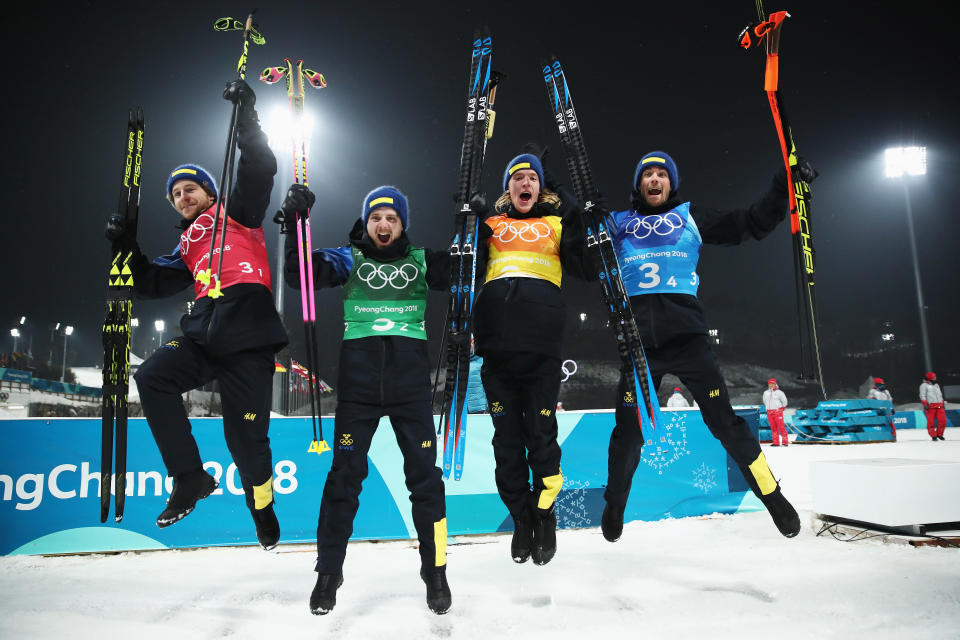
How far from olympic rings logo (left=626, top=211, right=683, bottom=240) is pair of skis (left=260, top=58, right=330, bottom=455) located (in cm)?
216

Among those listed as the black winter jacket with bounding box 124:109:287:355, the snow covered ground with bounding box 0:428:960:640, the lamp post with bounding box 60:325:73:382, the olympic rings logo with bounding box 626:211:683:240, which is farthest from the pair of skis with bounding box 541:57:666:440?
the lamp post with bounding box 60:325:73:382

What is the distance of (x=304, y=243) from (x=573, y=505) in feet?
13.7

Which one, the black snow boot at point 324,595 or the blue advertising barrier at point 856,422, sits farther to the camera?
the blue advertising barrier at point 856,422

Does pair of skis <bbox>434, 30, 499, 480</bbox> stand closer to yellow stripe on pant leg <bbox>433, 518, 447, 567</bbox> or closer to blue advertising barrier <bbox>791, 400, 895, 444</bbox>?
yellow stripe on pant leg <bbox>433, 518, 447, 567</bbox>

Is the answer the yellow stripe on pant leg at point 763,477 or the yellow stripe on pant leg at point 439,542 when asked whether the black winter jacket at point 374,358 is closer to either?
the yellow stripe on pant leg at point 439,542

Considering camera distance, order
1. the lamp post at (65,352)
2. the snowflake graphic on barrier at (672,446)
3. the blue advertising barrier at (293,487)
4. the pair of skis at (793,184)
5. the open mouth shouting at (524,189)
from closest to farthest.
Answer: the pair of skis at (793,184)
the open mouth shouting at (524,189)
the blue advertising barrier at (293,487)
the snowflake graphic on barrier at (672,446)
the lamp post at (65,352)

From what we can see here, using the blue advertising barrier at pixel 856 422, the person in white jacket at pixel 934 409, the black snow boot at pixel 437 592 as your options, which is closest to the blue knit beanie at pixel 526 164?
the black snow boot at pixel 437 592

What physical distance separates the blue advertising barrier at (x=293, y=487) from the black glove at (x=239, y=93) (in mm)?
3384

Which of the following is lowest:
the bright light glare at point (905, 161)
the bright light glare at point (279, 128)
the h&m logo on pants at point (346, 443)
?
the h&m logo on pants at point (346, 443)

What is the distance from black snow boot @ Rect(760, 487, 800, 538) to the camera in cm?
334

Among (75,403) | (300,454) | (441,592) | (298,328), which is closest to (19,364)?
(75,403)

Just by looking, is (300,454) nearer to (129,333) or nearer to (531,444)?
(129,333)

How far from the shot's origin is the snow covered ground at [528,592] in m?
3.05

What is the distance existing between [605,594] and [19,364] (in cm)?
2679
